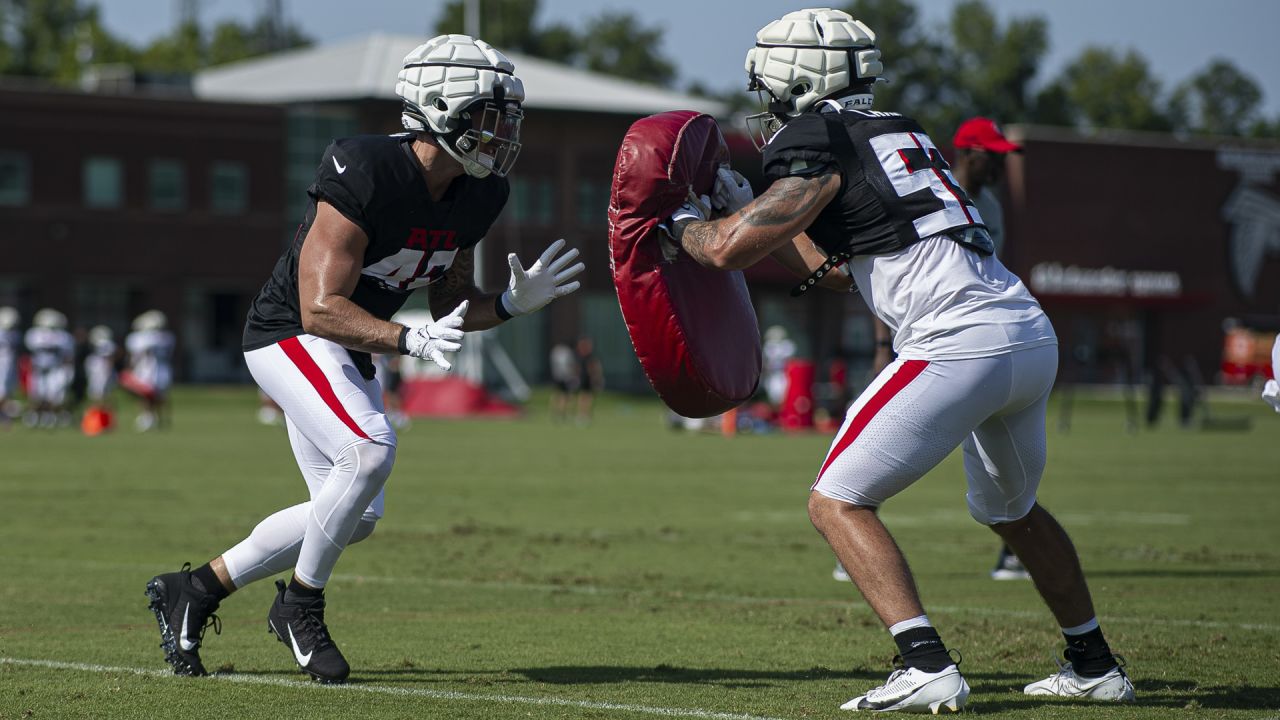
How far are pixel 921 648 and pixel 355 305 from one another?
2216 millimetres

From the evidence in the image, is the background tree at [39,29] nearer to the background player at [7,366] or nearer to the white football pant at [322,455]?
the background player at [7,366]

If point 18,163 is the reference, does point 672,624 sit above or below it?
above

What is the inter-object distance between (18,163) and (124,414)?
16.9 m

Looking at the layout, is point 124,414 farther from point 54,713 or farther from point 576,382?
point 54,713

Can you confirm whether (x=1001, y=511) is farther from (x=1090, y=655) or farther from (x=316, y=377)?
(x=316, y=377)

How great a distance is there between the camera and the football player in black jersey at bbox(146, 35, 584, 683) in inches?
225

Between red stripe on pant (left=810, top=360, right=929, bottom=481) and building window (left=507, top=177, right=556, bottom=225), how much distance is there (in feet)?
171

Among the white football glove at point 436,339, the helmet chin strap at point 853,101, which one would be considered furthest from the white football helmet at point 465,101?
the helmet chin strap at point 853,101

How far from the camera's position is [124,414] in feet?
122

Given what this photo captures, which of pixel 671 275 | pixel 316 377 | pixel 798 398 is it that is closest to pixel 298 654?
pixel 316 377

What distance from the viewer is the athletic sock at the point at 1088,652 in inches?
223

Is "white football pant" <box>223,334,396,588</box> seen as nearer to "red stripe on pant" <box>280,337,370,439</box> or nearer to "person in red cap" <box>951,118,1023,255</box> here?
"red stripe on pant" <box>280,337,370,439</box>

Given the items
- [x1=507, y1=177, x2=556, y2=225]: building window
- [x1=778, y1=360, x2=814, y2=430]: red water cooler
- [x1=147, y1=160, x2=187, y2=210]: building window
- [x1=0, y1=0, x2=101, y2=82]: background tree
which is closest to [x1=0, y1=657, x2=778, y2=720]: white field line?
[x1=778, y1=360, x2=814, y2=430]: red water cooler

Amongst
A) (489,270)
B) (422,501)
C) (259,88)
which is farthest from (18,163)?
(422,501)
